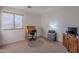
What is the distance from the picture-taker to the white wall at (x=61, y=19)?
1.70 metres

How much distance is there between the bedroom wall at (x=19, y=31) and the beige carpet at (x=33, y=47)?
0.10 meters

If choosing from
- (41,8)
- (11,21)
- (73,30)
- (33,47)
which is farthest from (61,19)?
(11,21)

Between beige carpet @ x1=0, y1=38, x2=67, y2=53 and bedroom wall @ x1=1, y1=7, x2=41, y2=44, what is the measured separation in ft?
0.31

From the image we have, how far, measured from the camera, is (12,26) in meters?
1.77

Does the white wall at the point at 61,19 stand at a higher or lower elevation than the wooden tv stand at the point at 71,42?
higher

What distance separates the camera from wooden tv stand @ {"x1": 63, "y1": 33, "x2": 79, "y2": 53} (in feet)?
5.43

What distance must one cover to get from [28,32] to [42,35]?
0.91 ft

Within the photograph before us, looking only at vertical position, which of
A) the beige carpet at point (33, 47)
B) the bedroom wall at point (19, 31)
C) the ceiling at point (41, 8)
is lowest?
the beige carpet at point (33, 47)

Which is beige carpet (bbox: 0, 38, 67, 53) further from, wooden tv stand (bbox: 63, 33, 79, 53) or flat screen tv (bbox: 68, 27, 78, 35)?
flat screen tv (bbox: 68, 27, 78, 35)

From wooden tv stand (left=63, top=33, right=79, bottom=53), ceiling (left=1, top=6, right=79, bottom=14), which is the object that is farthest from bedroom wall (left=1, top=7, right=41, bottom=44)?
wooden tv stand (left=63, top=33, right=79, bottom=53)

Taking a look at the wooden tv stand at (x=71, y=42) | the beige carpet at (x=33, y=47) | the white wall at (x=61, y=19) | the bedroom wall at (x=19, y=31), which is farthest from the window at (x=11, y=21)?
the wooden tv stand at (x=71, y=42)

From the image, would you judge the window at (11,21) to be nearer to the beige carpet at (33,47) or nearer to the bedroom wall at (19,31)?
the bedroom wall at (19,31)
